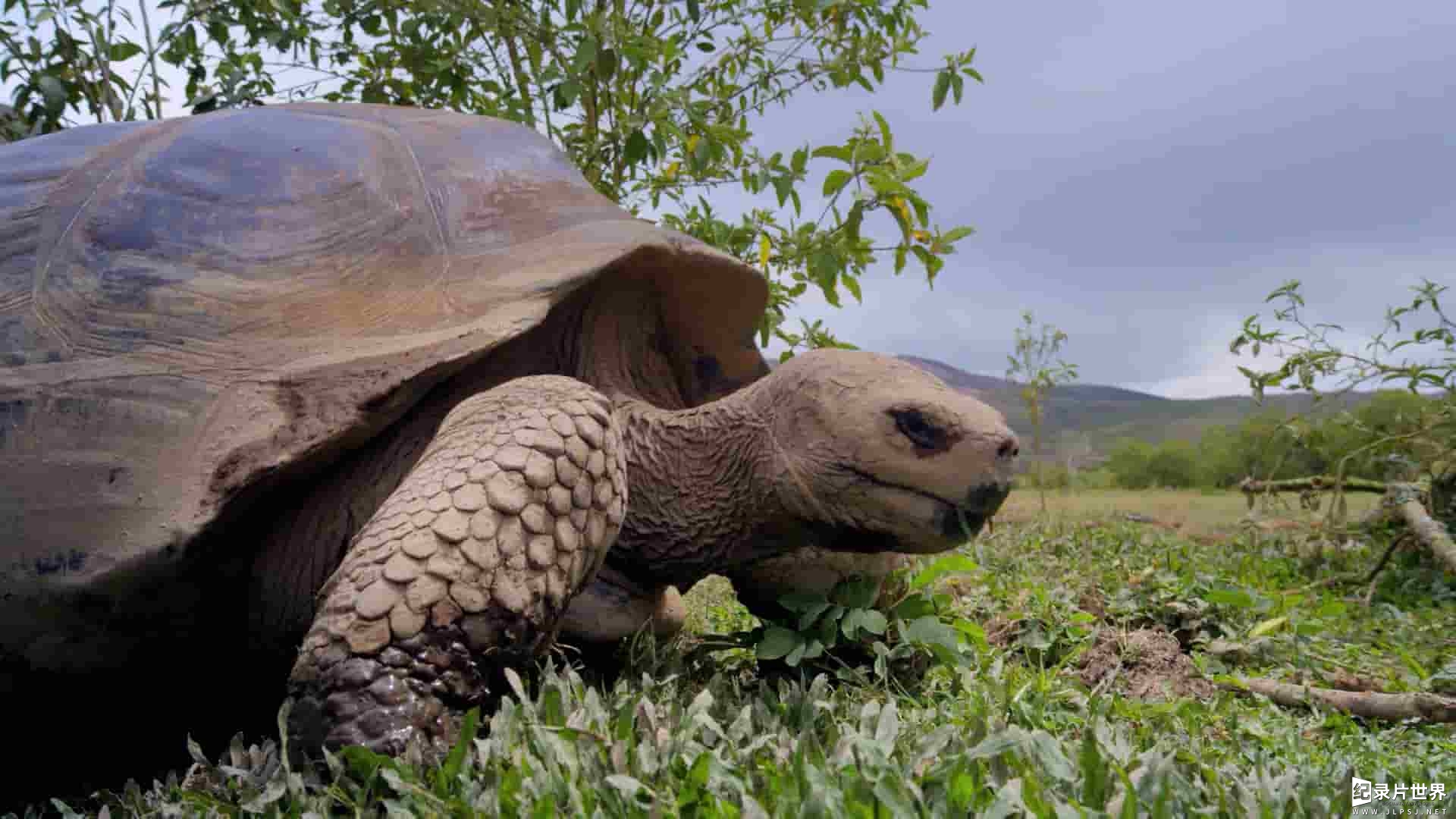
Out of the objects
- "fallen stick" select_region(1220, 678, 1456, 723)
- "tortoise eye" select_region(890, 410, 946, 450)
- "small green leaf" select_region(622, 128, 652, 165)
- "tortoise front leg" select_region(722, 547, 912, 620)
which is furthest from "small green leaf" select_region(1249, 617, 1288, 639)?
"small green leaf" select_region(622, 128, 652, 165)

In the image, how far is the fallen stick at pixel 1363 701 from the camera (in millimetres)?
2088

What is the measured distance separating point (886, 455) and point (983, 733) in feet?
2.41

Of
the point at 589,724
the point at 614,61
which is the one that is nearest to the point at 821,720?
the point at 589,724

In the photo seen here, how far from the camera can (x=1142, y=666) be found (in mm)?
2641

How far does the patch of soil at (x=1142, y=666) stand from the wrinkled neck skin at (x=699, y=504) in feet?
2.79

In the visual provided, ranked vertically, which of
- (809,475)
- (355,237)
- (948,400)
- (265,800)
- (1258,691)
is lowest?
(1258,691)

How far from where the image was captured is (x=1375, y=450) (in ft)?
14.8

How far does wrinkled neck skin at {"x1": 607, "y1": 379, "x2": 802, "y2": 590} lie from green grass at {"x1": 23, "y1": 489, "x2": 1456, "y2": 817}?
0.24 meters

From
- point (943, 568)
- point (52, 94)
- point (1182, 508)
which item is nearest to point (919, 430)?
point (943, 568)

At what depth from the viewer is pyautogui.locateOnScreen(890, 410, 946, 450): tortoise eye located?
2217mm

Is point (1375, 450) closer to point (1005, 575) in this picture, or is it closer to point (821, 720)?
point (1005, 575)

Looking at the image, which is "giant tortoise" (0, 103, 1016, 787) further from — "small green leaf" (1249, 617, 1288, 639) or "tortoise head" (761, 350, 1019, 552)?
"small green leaf" (1249, 617, 1288, 639)

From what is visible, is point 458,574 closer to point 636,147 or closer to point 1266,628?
point 1266,628

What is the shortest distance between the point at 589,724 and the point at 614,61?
281 centimetres
